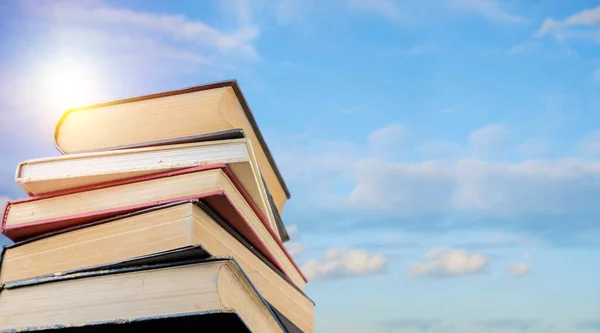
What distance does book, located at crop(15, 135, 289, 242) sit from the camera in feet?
2.99

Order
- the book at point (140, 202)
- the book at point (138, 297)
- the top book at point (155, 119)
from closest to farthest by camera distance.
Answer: the book at point (138, 297) < the book at point (140, 202) < the top book at point (155, 119)

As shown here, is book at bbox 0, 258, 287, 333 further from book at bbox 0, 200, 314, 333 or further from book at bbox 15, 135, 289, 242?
book at bbox 15, 135, 289, 242

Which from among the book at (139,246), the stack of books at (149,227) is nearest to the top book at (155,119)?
the stack of books at (149,227)

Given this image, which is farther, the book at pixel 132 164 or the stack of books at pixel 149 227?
the book at pixel 132 164

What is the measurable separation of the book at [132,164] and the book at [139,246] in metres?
0.09

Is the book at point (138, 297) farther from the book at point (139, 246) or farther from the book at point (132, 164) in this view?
the book at point (132, 164)

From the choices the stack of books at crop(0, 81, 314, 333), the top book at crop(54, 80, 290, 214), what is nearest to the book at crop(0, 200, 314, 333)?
the stack of books at crop(0, 81, 314, 333)

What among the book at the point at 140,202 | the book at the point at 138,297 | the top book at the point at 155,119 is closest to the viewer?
the book at the point at 138,297

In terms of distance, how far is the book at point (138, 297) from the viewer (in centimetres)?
74

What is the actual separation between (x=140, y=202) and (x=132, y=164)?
3.1 inches

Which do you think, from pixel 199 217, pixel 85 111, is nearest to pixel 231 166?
pixel 199 217

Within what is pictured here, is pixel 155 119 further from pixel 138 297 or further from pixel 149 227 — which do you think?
pixel 138 297

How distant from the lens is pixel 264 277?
1.00 m

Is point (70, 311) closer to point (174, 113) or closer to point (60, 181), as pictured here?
point (60, 181)
